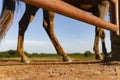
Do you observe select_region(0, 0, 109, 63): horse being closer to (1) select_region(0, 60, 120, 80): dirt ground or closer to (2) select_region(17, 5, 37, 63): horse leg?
(2) select_region(17, 5, 37, 63): horse leg

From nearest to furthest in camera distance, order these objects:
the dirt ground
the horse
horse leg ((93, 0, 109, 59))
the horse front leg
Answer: the dirt ground < the horse < horse leg ((93, 0, 109, 59)) < the horse front leg

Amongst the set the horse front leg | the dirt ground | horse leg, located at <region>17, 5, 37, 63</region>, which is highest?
horse leg, located at <region>17, 5, 37, 63</region>

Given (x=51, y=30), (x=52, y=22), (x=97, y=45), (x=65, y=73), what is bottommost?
(x=65, y=73)

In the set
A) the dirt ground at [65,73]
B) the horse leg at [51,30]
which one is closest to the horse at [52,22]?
the horse leg at [51,30]

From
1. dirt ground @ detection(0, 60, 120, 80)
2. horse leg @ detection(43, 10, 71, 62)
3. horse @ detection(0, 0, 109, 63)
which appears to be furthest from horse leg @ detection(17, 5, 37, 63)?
dirt ground @ detection(0, 60, 120, 80)

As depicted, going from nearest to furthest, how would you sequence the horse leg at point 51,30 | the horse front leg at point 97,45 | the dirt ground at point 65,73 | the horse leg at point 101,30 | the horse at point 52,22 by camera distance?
1. the dirt ground at point 65,73
2. the horse at point 52,22
3. the horse leg at point 51,30
4. the horse leg at point 101,30
5. the horse front leg at point 97,45

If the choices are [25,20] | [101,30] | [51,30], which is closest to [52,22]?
[51,30]

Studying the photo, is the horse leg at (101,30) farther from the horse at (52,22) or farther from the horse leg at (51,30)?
the horse leg at (51,30)

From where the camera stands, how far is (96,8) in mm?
8734

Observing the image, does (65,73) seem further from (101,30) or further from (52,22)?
(101,30)

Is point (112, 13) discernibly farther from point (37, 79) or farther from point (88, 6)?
point (88, 6)

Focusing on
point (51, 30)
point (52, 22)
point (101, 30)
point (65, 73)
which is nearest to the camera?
point (65, 73)

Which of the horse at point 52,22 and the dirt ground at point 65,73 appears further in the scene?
the horse at point 52,22

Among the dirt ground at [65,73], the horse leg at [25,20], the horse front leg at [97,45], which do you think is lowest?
the dirt ground at [65,73]
